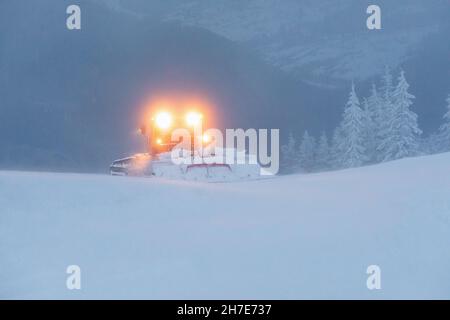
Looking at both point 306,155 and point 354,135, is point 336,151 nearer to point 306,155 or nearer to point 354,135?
point 306,155

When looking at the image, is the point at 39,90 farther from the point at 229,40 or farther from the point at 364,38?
the point at 364,38

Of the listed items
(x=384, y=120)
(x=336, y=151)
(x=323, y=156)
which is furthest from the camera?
(x=323, y=156)

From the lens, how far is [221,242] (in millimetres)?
2797

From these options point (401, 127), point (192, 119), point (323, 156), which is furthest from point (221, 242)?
point (323, 156)

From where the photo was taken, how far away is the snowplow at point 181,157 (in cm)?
831

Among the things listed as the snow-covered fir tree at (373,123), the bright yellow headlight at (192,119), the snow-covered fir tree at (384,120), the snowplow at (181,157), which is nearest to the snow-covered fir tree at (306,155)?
the snow-covered fir tree at (373,123)

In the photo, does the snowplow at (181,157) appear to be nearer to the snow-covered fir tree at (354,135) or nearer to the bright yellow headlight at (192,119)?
the bright yellow headlight at (192,119)

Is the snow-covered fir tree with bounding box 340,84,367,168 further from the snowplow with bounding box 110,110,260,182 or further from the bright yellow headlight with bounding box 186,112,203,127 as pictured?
the bright yellow headlight with bounding box 186,112,203,127

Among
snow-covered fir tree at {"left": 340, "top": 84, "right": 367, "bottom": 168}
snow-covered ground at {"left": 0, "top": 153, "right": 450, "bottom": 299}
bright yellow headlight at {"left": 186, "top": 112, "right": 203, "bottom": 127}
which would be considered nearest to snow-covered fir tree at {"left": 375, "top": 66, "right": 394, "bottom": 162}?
snow-covered fir tree at {"left": 340, "top": 84, "right": 367, "bottom": 168}

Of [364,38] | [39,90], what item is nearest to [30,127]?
[39,90]

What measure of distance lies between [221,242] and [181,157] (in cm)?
614

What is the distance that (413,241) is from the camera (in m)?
2.75

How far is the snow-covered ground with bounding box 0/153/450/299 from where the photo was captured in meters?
2.46

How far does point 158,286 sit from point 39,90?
249 feet
